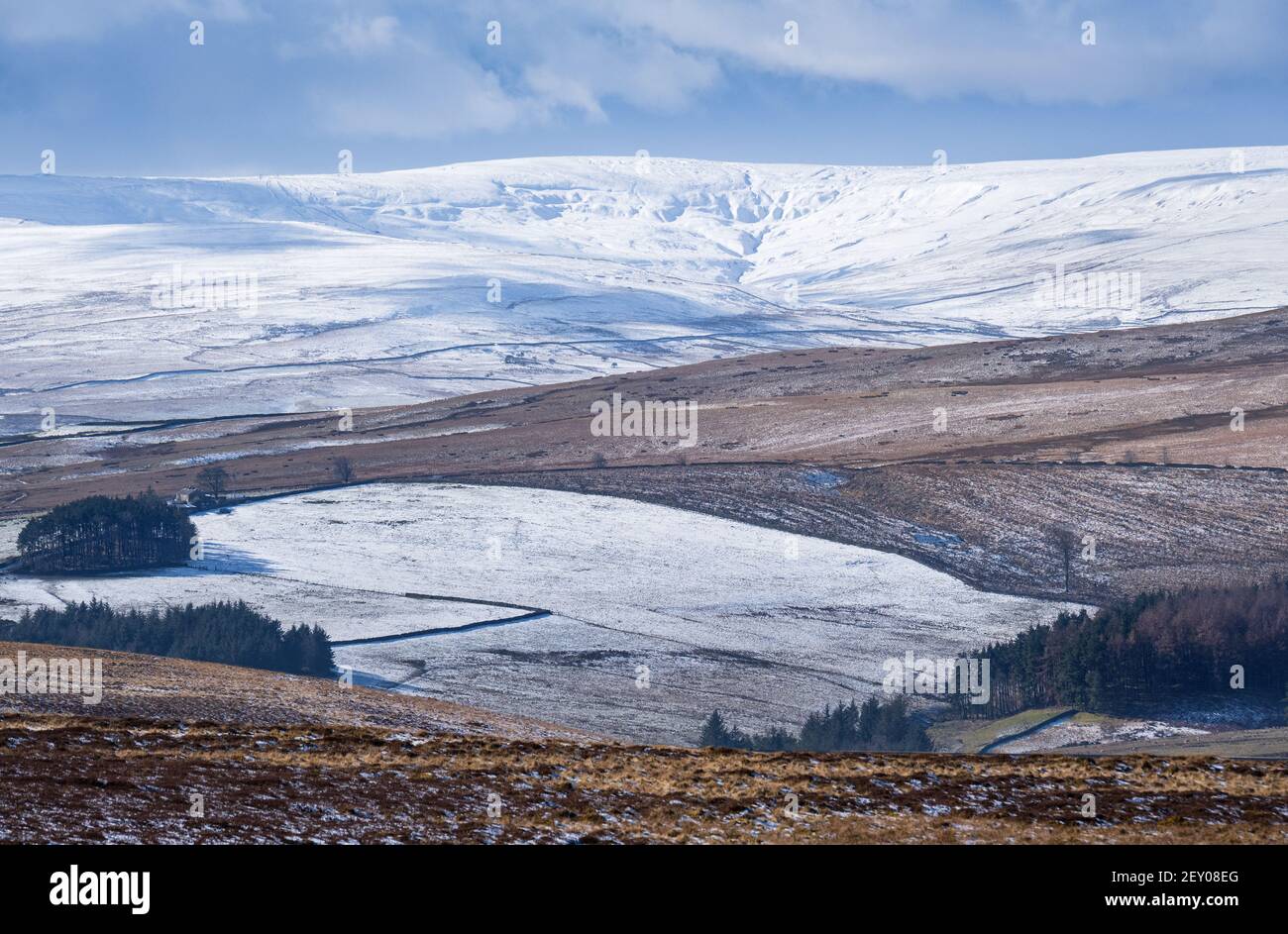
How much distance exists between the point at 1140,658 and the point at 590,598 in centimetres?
3092

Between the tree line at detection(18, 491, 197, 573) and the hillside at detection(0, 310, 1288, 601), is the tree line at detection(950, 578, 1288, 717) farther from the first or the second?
the tree line at detection(18, 491, 197, 573)

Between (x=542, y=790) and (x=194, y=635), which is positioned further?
(x=194, y=635)

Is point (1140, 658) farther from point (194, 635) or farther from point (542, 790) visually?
point (542, 790)

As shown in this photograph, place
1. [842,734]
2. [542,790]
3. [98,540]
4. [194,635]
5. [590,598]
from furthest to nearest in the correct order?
[98,540] < [590,598] < [194,635] < [842,734] < [542,790]

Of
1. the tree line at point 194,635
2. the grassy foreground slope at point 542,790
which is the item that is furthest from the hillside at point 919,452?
the grassy foreground slope at point 542,790

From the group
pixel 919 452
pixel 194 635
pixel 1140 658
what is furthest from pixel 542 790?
pixel 919 452

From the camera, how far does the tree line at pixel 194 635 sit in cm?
6438

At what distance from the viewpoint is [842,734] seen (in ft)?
178

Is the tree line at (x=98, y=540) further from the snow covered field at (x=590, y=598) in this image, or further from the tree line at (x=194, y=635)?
the tree line at (x=194, y=635)

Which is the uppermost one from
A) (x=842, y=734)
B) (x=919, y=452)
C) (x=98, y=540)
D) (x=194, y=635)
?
(x=919, y=452)

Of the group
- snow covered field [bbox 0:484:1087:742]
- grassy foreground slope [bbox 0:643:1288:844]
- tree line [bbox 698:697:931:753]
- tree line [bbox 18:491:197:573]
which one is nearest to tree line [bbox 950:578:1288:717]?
snow covered field [bbox 0:484:1087:742]

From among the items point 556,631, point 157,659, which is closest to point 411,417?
point 556,631

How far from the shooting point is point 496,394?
163000 mm
